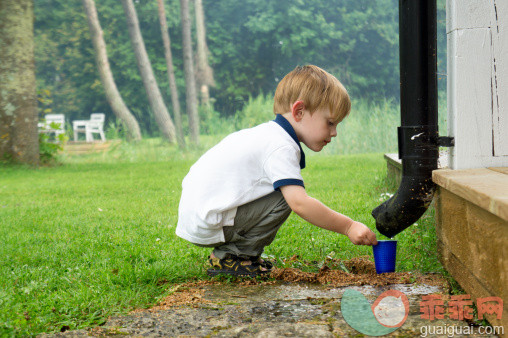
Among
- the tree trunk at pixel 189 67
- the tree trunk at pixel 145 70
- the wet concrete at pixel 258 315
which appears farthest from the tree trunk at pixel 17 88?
the wet concrete at pixel 258 315

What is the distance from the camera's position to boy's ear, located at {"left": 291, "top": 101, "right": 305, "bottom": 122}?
Answer: 2438 millimetres

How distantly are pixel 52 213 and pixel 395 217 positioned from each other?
3.26m

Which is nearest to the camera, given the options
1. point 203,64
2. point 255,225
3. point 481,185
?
point 481,185

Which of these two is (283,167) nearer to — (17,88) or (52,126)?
(52,126)

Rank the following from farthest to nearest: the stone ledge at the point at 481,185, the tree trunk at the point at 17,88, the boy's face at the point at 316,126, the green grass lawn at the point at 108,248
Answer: the tree trunk at the point at 17,88 < the boy's face at the point at 316,126 < the green grass lawn at the point at 108,248 < the stone ledge at the point at 481,185

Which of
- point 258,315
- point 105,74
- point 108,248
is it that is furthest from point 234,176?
point 105,74

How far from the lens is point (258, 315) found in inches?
78.2

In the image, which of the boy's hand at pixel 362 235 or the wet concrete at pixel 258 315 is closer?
the wet concrete at pixel 258 315

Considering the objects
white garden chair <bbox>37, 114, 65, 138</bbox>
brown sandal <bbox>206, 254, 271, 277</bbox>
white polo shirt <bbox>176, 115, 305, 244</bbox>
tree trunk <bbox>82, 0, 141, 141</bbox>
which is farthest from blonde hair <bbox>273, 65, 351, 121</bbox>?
tree trunk <bbox>82, 0, 141, 141</bbox>

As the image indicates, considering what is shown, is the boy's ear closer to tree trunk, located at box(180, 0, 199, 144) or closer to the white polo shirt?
the white polo shirt

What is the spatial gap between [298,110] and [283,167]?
33 centimetres

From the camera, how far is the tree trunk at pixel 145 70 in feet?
51.6

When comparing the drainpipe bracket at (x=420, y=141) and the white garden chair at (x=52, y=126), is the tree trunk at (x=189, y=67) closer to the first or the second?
the white garden chair at (x=52, y=126)

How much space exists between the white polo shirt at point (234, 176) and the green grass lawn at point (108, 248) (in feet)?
1.10
